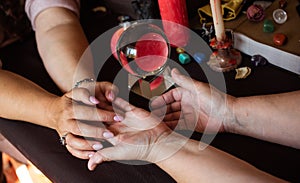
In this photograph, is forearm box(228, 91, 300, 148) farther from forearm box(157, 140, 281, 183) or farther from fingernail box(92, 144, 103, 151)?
fingernail box(92, 144, 103, 151)

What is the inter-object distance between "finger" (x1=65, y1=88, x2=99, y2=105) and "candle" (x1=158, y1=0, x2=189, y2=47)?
0.20 m

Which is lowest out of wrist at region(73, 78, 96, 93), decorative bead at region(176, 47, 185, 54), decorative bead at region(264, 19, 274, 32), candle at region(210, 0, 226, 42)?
decorative bead at region(176, 47, 185, 54)

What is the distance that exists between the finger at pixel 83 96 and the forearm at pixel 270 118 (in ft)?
0.72

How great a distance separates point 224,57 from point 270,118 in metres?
0.16

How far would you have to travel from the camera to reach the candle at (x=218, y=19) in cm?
68

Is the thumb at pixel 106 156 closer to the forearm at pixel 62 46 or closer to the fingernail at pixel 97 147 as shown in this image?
the fingernail at pixel 97 147

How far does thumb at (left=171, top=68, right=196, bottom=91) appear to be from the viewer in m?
0.67

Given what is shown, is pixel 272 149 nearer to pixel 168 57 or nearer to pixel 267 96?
pixel 267 96

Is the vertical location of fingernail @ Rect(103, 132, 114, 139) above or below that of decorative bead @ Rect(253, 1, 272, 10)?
below

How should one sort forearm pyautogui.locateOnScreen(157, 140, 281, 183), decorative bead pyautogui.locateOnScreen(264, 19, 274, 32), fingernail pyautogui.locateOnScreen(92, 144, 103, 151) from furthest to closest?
1. decorative bead pyautogui.locateOnScreen(264, 19, 274, 32)
2. fingernail pyautogui.locateOnScreen(92, 144, 103, 151)
3. forearm pyautogui.locateOnScreen(157, 140, 281, 183)

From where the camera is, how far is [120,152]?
63 cm

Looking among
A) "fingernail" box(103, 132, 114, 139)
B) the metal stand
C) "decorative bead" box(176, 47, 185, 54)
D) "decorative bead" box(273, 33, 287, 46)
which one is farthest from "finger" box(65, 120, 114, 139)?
"decorative bead" box(273, 33, 287, 46)

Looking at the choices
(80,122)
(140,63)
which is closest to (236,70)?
(140,63)

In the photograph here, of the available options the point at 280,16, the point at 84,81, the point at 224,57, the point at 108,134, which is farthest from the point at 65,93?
the point at 280,16
